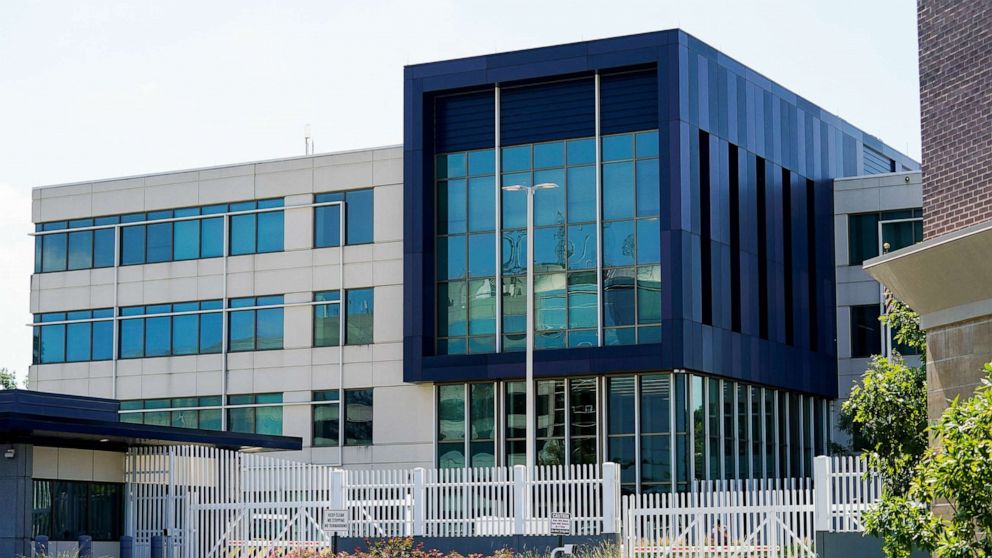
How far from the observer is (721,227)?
2008 inches

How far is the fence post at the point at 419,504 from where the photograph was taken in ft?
120

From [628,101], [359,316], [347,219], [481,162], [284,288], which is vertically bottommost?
[359,316]

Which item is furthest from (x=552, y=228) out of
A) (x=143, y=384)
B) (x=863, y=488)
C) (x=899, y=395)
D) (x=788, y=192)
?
(x=899, y=395)

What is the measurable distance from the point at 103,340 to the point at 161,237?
4490 mm

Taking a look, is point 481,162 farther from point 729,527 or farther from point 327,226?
point 729,527

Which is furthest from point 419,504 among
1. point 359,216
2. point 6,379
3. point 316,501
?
point 6,379

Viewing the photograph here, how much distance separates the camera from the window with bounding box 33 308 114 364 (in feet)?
196

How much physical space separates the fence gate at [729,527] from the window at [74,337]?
1210 inches

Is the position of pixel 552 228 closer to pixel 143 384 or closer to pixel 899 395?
pixel 143 384

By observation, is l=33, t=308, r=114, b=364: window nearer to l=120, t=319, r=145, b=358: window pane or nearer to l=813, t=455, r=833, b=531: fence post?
l=120, t=319, r=145, b=358: window pane

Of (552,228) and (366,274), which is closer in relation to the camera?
(552,228)

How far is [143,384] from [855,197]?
86.1 ft

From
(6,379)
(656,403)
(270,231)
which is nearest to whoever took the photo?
(656,403)

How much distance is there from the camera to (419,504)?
3662 cm
